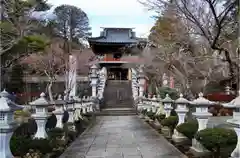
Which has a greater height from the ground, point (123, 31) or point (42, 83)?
point (123, 31)

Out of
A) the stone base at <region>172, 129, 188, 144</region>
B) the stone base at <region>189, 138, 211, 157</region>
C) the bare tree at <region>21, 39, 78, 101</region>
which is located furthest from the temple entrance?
the stone base at <region>189, 138, 211, 157</region>

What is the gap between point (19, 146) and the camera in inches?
286

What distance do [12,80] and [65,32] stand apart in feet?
57.7

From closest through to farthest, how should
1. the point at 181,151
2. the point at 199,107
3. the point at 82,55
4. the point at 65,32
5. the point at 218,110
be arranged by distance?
the point at 199,107, the point at 181,151, the point at 218,110, the point at 82,55, the point at 65,32

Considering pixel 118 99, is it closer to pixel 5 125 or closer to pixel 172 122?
pixel 172 122

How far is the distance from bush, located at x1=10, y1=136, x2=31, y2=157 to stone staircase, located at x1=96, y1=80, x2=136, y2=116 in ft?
62.9

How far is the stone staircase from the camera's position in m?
27.7

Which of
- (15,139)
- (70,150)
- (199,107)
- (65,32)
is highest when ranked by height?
(65,32)

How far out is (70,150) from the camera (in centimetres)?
956

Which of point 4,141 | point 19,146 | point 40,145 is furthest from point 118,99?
point 4,141

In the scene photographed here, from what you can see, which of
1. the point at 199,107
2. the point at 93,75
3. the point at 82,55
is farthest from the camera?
the point at 82,55

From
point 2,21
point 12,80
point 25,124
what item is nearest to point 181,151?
point 25,124

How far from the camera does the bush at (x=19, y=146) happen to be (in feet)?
23.7

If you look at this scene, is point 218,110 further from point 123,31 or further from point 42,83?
point 123,31
